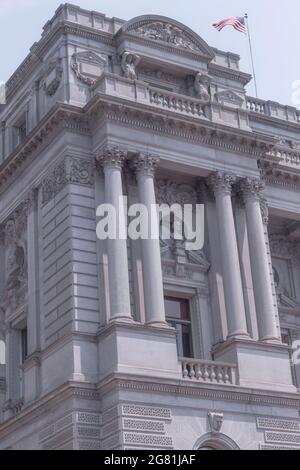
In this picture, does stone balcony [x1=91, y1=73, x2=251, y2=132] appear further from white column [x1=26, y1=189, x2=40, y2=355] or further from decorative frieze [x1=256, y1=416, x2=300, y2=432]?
decorative frieze [x1=256, y1=416, x2=300, y2=432]

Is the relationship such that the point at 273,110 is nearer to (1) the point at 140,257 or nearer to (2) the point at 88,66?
(2) the point at 88,66

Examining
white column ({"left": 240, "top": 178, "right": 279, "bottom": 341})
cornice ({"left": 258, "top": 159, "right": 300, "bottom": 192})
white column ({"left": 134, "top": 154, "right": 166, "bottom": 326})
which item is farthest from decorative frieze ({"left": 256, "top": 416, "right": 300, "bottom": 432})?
cornice ({"left": 258, "top": 159, "right": 300, "bottom": 192})

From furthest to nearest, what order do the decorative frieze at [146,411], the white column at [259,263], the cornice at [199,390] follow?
the white column at [259,263]
the cornice at [199,390]
the decorative frieze at [146,411]

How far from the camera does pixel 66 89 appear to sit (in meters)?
35.8

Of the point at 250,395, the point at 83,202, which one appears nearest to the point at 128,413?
the point at 250,395

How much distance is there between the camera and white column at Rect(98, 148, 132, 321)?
1244 inches

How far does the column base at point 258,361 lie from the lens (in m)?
32.7

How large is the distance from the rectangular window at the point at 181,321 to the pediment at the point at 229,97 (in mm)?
8904

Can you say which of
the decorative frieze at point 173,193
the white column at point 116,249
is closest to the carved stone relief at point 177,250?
the decorative frieze at point 173,193

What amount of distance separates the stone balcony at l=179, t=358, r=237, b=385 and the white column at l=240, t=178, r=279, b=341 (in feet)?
6.82

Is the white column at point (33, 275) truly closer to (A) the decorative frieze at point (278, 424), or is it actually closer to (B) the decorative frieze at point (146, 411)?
(B) the decorative frieze at point (146, 411)

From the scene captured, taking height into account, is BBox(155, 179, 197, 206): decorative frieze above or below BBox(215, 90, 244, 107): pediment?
below
